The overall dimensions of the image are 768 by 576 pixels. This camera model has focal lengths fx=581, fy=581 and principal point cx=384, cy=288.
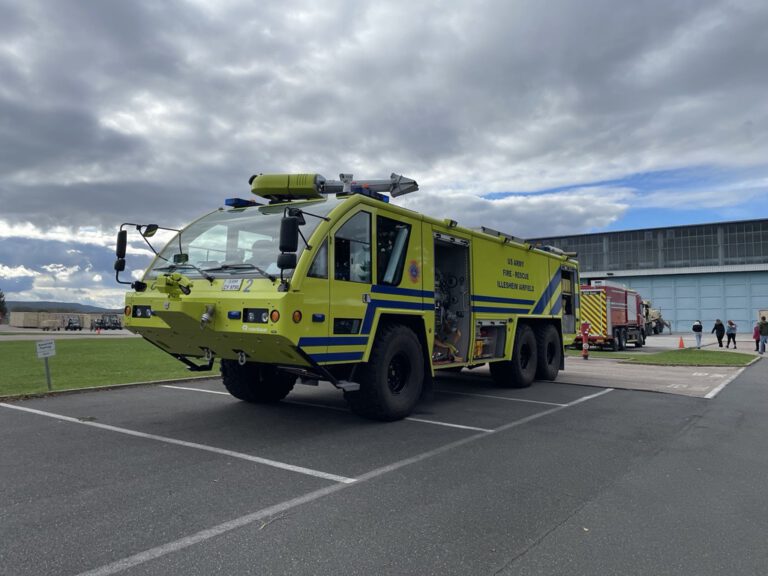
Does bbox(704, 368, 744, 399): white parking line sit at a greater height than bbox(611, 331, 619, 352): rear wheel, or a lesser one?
lesser

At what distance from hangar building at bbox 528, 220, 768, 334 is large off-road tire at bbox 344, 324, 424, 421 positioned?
148 ft

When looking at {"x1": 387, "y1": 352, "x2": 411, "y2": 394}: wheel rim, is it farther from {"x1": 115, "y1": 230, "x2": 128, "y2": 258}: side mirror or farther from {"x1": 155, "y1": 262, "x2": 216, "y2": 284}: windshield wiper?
{"x1": 115, "y1": 230, "x2": 128, "y2": 258}: side mirror

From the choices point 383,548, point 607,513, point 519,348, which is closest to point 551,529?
point 607,513

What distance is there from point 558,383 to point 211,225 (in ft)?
26.1

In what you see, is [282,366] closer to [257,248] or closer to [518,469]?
[257,248]

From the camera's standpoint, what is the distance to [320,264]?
6156 millimetres

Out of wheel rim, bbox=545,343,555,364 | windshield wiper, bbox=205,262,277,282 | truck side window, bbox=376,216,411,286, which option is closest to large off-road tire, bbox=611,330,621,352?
wheel rim, bbox=545,343,555,364

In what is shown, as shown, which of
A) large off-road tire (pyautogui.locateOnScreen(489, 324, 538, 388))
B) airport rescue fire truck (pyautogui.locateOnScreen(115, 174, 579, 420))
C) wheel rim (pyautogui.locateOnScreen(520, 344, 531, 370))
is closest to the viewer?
airport rescue fire truck (pyautogui.locateOnScreen(115, 174, 579, 420))

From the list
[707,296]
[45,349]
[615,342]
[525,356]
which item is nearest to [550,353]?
[525,356]

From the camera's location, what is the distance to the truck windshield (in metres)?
6.29

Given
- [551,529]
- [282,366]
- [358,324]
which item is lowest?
[551,529]

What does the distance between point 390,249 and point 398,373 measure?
161 centimetres

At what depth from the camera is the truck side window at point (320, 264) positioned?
6047 mm

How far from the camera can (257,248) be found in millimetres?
6496
